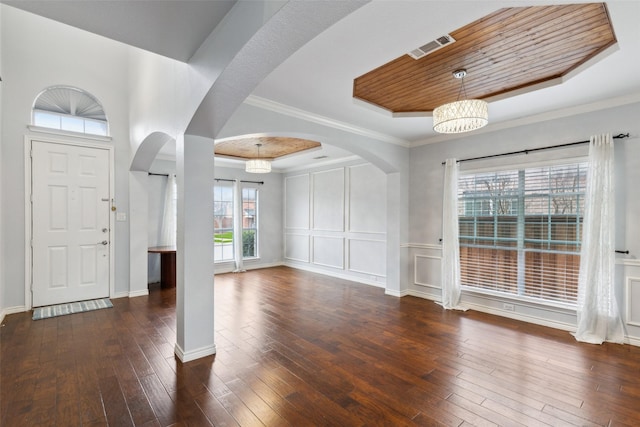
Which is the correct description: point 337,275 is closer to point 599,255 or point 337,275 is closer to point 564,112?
point 599,255

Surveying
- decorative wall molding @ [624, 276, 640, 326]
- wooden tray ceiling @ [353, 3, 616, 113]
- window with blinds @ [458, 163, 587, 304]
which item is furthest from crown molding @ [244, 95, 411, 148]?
decorative wall molding @ [624, 276, 640, 326]

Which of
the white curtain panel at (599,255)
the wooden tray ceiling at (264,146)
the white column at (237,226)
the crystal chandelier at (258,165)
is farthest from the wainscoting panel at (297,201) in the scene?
the white curtain panel at (599,255)

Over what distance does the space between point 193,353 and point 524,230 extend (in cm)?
429

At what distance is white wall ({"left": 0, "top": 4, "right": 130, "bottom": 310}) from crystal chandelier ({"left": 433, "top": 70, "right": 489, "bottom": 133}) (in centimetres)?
485

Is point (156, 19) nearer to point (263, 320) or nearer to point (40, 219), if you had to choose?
point (263, 320)

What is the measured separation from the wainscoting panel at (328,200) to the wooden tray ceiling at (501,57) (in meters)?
3.14

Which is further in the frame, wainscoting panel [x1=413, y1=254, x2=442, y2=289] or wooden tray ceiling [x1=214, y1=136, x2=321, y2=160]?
wooden tray ceiling [x1=214, y1=136, x2=321, y2=160]

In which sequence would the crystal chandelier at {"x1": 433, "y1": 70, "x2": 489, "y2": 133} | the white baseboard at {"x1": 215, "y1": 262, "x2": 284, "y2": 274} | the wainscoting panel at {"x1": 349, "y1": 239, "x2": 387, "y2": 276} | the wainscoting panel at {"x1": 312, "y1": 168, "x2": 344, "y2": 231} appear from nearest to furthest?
the crystal chandelier at {"x1": 433, "y1": 70, "x2": 489, "y2": 133}, the wainscoting panel at {"x1": 349, "y1": 239, "x2": 387, "y2": 276}, the wainscoting panel at {"x1": 312, "y1": 168, "x2": 344, "y2": 231}, the white baseboard at {"x1": 215, "y1": 262, "x2": 284, "y2": 274}

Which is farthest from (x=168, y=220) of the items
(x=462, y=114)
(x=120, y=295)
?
(x=462, y=114)

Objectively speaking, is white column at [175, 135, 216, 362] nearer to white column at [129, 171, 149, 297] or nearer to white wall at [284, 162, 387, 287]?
white column at [129, 171, 149, 297]

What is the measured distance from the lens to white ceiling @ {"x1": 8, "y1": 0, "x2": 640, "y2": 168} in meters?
1.83

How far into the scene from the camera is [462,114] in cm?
269

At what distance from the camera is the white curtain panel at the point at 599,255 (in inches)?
126

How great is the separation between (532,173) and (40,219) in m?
6.84
